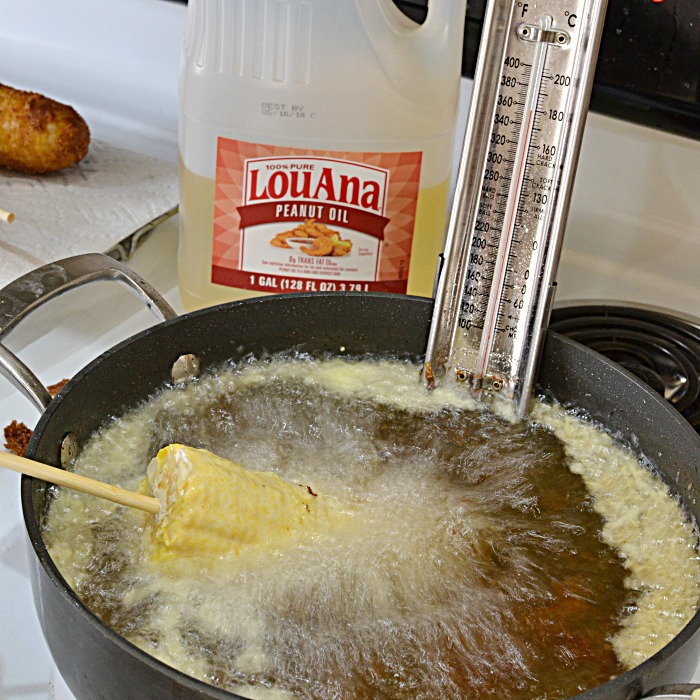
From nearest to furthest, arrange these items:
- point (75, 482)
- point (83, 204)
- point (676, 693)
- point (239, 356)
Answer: point (676, 693)
point (75, 482)
point (239, 356)
point (83, 204)

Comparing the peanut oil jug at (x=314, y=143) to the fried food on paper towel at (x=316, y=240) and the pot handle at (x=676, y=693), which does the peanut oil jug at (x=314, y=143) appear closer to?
the fried food on paper towel at (x=316, y=240)

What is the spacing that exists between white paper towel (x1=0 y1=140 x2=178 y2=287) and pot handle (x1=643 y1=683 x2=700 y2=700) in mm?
768

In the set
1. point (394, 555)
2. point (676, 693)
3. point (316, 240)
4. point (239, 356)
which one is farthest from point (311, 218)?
point (676, 693)

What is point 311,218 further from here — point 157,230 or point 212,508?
point 212,508

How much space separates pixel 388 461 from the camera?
76 cm

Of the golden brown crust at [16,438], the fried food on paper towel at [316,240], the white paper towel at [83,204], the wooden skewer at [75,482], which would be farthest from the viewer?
the white paper towel at [83,204]

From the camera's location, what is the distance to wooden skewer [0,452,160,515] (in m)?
0.58

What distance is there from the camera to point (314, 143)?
90 cm

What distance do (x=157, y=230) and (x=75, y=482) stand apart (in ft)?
1.96

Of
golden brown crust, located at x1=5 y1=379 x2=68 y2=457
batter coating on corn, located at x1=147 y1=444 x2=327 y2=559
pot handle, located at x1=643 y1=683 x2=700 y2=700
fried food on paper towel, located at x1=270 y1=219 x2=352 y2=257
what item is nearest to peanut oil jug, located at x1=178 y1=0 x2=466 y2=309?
fried food on paper towel, located at x1=270 y1=219 x2=352 y2=257

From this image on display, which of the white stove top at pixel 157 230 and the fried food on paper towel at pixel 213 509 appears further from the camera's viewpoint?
the white stove top at pixel 157 230

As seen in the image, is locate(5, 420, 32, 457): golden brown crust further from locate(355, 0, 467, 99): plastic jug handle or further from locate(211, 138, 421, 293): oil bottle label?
locate(355, 0, 467, 99): plastic jug handle

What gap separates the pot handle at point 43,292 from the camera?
2.28ft

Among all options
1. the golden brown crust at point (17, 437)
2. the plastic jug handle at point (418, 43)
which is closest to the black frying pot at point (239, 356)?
the golden brown crust at point (17, 437)
